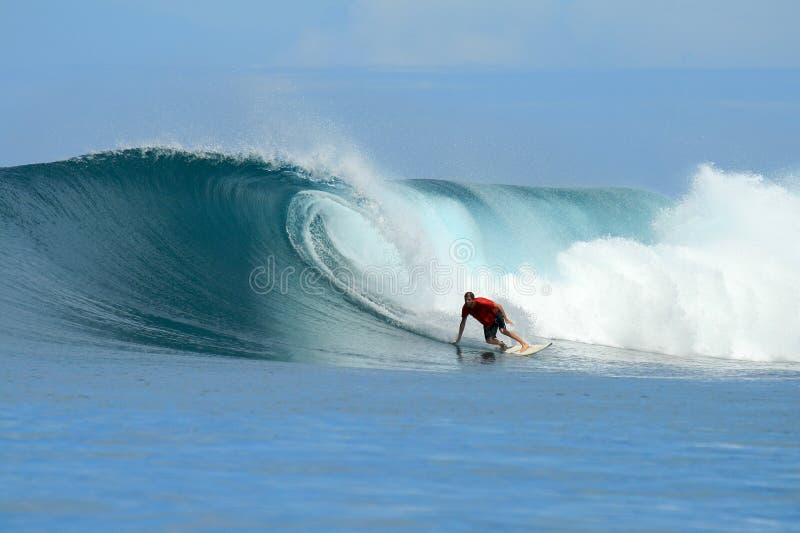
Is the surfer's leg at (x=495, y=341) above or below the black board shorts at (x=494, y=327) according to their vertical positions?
below

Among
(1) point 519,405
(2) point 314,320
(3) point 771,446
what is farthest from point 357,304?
(3) point 771,446

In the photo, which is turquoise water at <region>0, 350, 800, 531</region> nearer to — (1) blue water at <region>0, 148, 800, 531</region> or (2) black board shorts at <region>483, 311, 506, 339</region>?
(1) blue water at <region>0, 148, 800, 531</region>

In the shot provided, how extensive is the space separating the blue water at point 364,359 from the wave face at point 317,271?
5cm

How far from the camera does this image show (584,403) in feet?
26.4

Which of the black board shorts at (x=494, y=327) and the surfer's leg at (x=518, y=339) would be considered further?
the black board shorts at (x=494, y=327)

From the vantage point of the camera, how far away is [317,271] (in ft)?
49.6

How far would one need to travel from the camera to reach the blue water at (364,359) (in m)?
4.97

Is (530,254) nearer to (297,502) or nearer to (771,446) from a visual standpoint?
(771,446)

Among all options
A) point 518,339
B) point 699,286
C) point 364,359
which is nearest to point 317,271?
point 518,339

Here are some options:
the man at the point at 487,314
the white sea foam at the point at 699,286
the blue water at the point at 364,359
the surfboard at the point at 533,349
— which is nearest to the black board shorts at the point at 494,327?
the man at the point at 487,314

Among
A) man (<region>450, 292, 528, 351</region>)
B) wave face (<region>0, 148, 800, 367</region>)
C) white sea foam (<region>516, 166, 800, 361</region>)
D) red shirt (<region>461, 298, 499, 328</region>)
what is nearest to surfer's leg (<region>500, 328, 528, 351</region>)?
man (<region>450, 292, 528, 351</region>)

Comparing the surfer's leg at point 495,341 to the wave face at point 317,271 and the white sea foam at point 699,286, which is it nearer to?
the wave face at point 317,271

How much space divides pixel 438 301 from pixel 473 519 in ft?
35.0

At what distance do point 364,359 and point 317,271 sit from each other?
4.52 meters
